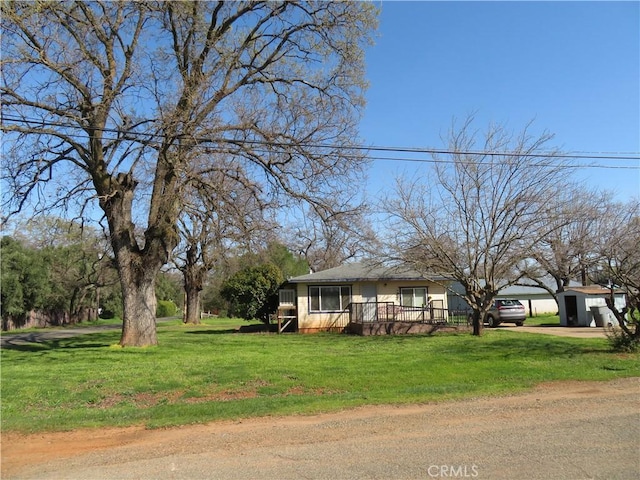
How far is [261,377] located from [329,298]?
52.5 ft

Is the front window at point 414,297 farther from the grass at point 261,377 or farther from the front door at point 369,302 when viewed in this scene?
the grass at point 261,377

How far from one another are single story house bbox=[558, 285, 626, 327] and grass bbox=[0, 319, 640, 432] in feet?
35.7

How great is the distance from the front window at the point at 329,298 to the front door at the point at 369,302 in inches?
34.5

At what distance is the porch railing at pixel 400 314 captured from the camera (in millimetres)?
25828

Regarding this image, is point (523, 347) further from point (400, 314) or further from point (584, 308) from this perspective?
point (584, 308)

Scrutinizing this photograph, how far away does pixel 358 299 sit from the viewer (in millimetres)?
27656

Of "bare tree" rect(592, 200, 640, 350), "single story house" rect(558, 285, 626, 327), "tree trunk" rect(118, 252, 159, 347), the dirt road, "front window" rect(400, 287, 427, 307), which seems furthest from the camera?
"front window" rect(400, 287, 427, 307)

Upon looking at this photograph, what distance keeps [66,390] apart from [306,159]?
10.5m

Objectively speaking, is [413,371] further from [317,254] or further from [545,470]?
[317,254]

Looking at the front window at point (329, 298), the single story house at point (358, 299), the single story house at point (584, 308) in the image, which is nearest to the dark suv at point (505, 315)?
the single story house at point (584, 308)

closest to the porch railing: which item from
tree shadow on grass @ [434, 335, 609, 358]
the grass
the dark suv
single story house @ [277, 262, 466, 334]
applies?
single story house @ [277, 262, 466, 334]

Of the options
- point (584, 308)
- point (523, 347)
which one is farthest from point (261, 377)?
point (584, 308)

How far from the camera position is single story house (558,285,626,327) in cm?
2702

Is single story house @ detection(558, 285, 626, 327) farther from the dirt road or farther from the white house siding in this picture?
the dirt road
